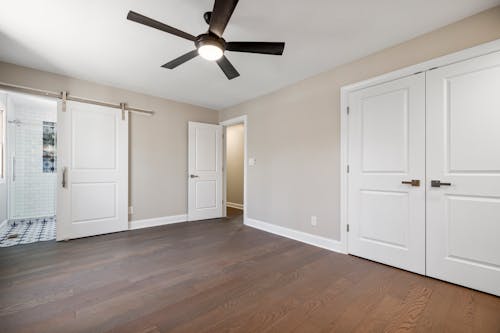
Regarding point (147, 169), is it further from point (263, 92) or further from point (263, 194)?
point (263, 92)

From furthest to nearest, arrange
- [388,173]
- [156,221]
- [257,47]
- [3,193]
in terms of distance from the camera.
→ 1. [156,221]
2. [3,193]
3. [388,173]
4. [257,47]

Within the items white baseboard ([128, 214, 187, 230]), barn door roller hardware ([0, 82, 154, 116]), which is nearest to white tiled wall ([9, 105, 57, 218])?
barn door roller hardware ([0, 82, 154, 116])

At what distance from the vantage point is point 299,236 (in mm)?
3367

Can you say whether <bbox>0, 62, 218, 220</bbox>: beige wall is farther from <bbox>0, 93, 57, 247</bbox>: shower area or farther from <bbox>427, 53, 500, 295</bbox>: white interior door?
<bbox>427, 53, 500, 295</bbox>: white interior door

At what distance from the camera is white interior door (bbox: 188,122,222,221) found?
15.1 ft

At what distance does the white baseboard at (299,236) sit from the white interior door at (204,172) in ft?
3.20

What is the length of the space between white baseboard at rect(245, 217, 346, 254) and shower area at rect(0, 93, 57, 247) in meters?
3.66

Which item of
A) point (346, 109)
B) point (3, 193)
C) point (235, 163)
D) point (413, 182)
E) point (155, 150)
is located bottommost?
point (3, 193)

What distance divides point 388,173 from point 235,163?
14.1ft

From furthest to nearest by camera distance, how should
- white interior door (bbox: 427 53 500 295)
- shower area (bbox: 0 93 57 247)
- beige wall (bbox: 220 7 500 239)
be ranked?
shower area (bbox: 0 93 57 247), beige wall (bbox: 220 7 500 239), white interior door (bbox: 427 53 500 295)

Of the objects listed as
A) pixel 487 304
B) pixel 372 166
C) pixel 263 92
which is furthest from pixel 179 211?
pixel 487 304

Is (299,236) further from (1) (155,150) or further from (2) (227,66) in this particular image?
(1) (155,150)

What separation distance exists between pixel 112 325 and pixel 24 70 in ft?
11.6

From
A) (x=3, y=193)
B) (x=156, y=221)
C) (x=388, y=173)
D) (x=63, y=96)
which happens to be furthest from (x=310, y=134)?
(x=3, y=193)
